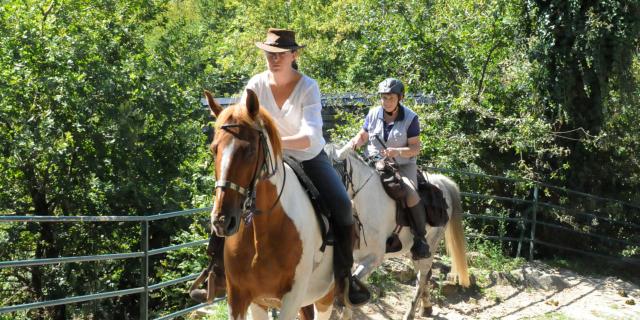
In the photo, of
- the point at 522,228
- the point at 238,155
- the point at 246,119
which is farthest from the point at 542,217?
the point at 238,155

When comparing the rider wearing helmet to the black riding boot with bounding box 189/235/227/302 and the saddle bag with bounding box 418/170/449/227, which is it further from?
the black riding boot with bounding box 189/235/227/302

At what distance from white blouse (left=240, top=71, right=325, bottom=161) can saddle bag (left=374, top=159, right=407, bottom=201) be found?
6.88 ft

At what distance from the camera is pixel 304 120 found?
200 inches

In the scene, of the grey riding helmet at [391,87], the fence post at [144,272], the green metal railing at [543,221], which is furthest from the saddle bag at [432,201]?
the green metal railing at [543,221]

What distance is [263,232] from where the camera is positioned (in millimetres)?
4785

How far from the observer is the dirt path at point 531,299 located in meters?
9.20

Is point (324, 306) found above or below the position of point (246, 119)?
below

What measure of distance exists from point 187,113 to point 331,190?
734 centimetres

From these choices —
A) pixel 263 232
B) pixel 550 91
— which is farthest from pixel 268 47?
pixel 550 91

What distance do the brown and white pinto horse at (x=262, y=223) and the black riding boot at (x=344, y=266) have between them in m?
0.20

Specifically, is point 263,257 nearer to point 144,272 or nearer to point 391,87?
point 144,272

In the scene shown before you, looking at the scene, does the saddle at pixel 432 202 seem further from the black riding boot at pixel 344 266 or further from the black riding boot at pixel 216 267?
the black riding boot at pixel 216 267

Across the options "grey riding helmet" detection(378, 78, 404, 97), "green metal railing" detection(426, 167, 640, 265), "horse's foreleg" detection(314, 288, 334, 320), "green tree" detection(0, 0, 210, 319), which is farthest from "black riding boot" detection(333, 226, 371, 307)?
"green metal railing" detection(426, 167, 640, 265)

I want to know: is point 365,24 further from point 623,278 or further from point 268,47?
point 268,47
